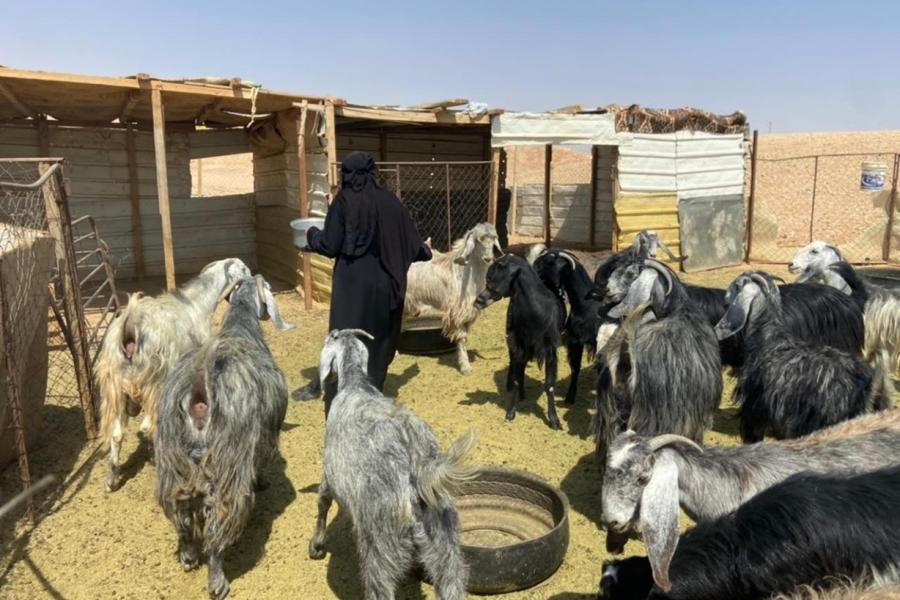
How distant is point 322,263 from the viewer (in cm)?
901

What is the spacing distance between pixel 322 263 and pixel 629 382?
19.8 ft

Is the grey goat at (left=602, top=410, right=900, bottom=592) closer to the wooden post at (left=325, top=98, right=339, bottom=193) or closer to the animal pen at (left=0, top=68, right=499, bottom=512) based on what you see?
the animal pen at (left=0, top=68, right=499, bottom=512)

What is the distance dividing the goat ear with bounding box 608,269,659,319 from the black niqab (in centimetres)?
163

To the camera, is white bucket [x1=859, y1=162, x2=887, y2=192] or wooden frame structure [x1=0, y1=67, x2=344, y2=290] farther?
white bucket [x1=859, y1=162, x2=887, y2=192]

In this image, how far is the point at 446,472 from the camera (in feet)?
8.68

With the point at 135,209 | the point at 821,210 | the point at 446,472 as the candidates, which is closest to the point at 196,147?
the point at 135,209

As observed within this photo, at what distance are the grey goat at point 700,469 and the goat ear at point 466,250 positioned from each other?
14.7 ft

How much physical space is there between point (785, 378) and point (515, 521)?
6.09ft

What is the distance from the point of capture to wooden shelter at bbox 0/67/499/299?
795 cm

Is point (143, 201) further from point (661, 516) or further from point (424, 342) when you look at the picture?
point (661, 516)

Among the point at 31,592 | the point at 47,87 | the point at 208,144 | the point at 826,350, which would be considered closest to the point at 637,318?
the point at 826,350

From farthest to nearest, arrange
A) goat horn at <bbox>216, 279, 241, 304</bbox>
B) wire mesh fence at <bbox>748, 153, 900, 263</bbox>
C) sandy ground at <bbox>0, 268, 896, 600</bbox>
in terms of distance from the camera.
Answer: wire mesh fence at <bbox>748, 153, 900, 263</bbox> < goat horn at <bbox>216, 279, 241, 304</bbox> < sandy ground at <bbox>0, 268, 896, 600</bbox>

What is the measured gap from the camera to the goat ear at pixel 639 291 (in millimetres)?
4582

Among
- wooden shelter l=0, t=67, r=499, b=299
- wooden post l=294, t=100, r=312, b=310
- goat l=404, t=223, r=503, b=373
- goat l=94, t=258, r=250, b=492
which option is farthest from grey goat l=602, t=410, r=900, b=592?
wooden post l=294, t=100, r=312, b=310
